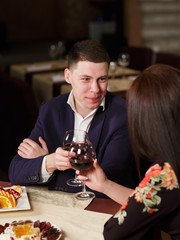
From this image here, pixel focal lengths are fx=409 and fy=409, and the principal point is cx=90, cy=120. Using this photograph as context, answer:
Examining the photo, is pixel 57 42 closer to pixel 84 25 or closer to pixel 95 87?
pixel 84 25

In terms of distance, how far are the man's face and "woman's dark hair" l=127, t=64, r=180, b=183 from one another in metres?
0.68

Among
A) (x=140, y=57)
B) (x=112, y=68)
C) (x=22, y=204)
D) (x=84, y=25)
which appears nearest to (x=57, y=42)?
(x=140, y=57)

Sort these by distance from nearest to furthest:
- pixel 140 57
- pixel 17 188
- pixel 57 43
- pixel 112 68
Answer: pixel 17 188 → pixel 112 68 → pixel 140 57 → pixel 57 43

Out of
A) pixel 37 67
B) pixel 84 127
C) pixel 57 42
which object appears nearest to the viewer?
pixel 84 127

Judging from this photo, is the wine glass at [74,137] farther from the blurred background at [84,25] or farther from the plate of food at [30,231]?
the blurred background at [84,25]

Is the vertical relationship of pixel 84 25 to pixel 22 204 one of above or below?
below

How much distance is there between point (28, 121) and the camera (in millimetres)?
3547

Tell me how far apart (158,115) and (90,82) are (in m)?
0.80

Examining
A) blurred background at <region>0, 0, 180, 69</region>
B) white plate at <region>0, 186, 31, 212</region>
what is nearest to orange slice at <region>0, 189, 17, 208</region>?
white plate at <region>0, 186, 31, 212</region>

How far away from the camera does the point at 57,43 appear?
5.84 m

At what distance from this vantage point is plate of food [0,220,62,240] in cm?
147

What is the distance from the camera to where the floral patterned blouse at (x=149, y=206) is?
1.38 metres

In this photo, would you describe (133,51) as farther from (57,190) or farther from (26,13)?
(26,13)

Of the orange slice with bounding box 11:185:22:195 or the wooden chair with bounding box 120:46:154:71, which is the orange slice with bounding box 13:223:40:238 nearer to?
the orange slice with bounding box 11:185:22:195
